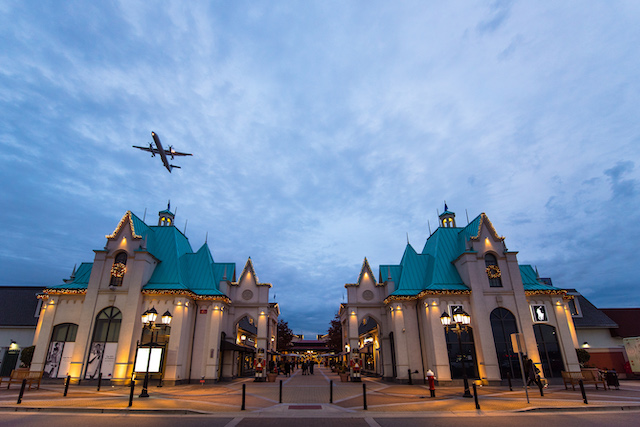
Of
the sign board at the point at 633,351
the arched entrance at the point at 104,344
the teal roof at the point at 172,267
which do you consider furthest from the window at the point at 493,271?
the arched entrance at the point at 104,344

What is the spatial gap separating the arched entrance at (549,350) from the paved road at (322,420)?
49.9 ft

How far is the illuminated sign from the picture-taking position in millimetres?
27547

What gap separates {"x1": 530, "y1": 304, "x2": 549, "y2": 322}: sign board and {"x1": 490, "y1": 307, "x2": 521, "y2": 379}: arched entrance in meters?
2.52

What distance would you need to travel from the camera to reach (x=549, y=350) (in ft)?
87.7

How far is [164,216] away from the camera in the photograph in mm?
37188

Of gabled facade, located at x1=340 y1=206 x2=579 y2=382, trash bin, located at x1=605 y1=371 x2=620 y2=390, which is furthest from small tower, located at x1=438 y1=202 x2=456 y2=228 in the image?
trash bin, located at x1=605 y1=371 x2=620 y2=390

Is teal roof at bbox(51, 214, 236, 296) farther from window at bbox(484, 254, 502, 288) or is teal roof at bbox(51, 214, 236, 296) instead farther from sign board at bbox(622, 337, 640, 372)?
sign board at bbox(622, 337, 640, 372)

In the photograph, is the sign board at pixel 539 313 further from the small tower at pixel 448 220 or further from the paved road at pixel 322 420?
the paved road at pixel 322 420

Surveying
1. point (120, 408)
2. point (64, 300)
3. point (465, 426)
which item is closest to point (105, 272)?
point (64, 300)

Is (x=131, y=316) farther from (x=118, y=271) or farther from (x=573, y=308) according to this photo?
(x=573, y=308)

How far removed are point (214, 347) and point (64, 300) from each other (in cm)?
1394

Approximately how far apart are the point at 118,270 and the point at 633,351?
4503 centimetres

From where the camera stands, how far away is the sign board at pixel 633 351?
26.1 meters

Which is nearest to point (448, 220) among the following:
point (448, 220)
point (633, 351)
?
point (448, 220)
